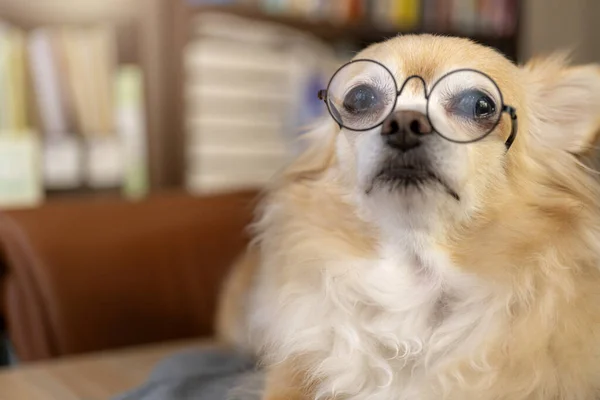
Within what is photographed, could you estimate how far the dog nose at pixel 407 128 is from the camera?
78cm

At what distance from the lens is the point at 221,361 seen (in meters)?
1.25

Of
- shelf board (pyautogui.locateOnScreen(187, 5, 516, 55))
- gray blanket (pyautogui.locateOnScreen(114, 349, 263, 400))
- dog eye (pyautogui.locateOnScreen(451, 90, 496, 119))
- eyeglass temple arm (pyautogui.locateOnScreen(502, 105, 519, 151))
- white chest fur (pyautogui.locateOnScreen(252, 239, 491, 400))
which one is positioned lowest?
gray blanket (pyautogui.locateOnScreen(114, 349, 263, 400))

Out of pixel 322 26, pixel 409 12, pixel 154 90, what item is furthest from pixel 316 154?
pixel 409 12

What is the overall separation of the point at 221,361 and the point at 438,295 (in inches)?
20.3

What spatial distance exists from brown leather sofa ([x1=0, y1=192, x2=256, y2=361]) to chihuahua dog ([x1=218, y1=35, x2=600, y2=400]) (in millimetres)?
627

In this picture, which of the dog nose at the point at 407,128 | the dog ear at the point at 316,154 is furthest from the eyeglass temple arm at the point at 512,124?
the dog ear at the point at 316,154

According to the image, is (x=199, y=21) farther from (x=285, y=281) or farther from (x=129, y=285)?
(x=285, y=281)

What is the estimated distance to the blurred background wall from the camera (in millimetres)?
1836

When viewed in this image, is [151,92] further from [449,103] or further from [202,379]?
[449,103]

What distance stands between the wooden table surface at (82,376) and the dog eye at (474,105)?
27.2 inches

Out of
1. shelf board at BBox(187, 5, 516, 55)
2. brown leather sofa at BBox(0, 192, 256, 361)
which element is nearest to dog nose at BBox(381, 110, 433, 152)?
brown leather sofa at BBox(0, 192, 256, 361)

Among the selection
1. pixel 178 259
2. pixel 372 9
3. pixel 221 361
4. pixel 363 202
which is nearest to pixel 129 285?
pixel 178 259

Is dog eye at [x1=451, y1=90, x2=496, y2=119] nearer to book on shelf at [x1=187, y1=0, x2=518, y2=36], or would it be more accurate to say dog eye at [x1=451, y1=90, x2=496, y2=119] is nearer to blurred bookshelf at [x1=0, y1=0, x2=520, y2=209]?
blurred bookshelf at [x1=0, y1=0, x2=520, y2=209]

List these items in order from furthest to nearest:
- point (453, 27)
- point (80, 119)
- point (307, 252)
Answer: point (453, 27)
point (80, 119)
point (307, 252)
